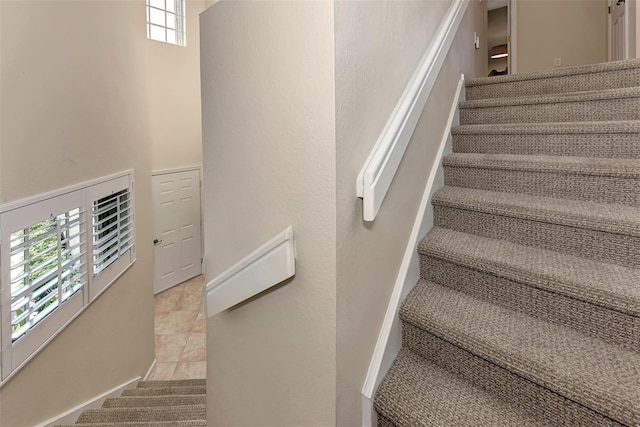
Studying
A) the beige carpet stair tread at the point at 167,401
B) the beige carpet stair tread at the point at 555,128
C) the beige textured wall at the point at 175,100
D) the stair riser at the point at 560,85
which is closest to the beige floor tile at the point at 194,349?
the beige carpet stair tread at the point at 167,401

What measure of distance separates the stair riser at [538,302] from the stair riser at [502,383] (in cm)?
26

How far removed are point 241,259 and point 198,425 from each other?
1034 millimetres

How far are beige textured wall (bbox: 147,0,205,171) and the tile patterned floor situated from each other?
1839 mm

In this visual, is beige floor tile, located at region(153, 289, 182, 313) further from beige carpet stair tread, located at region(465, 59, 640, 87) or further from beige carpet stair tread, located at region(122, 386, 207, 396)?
beige carpet stair tread, located at region(465, 59, 640, 87)

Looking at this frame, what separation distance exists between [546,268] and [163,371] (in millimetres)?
3837

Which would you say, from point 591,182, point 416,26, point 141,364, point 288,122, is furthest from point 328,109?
point 141,364

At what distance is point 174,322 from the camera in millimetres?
4914

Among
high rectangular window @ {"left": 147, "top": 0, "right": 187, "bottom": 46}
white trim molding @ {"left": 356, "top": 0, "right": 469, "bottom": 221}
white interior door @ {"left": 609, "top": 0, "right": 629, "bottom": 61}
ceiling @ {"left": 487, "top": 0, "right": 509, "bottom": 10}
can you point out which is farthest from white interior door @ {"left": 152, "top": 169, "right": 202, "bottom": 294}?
ceiling @ {"left": 487, "top": 0, "right": 509, "bottom": 10}

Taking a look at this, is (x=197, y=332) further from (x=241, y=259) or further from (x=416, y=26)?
(x=416, y=26)

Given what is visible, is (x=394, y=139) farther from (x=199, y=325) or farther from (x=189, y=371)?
(x=199, y=325)

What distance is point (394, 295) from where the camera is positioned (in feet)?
4.53

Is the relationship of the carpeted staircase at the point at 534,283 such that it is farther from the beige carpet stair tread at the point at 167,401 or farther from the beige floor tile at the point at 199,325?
the beige floor tile at the point at 199,325

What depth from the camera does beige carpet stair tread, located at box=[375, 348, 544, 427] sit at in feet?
3.47

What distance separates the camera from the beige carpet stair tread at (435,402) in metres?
1.06
